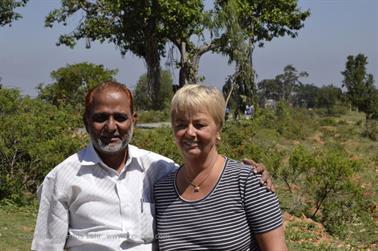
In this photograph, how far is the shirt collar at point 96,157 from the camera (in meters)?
2.68

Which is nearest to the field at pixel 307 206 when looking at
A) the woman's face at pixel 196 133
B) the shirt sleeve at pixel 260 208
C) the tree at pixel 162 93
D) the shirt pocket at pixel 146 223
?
the shirt pocket at pixel 146 223

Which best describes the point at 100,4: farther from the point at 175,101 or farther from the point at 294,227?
Result: the point at 175,101

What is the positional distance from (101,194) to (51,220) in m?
0.24

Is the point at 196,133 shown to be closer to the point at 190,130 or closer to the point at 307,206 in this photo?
the point at 190,130

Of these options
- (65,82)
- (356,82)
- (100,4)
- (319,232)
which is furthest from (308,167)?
(356,82)

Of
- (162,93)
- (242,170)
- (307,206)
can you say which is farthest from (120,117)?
(162,93)

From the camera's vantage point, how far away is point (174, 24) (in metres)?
19.1

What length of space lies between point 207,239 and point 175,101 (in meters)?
0.57

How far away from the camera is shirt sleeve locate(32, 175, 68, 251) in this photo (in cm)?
262

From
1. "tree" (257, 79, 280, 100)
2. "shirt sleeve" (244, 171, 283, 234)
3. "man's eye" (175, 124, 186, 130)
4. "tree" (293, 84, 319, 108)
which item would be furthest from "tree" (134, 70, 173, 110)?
"tree" (293, 84, 319, 108)

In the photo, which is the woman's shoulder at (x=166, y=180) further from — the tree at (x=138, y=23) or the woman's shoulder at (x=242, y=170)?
the tree at (x=138, y=23)

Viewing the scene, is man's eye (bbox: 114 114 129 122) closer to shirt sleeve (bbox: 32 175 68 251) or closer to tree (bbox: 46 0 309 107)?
shirt sleeve (bbox: 32 175 68 251)

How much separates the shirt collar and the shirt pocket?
181 mm

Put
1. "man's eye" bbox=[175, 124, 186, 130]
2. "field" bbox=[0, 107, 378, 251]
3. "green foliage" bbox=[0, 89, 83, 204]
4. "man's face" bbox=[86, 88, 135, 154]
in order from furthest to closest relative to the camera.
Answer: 1. "green foliage" bbox=[0, 89, 83, 204]
2. "field" bbox=[0, 107, 378, 251]
3. "man's face" bbox=[86, 88, 135, 154]
4. "man's eye" bbox=[175, 124, 186, 130]
